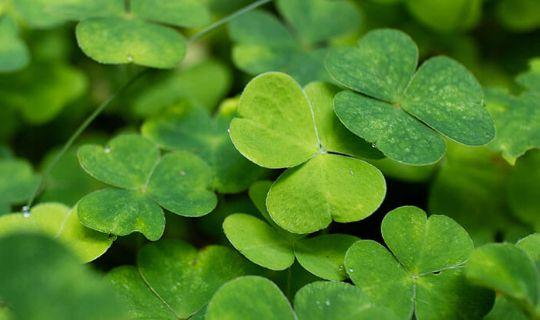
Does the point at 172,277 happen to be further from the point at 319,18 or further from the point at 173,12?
the point at 319,18

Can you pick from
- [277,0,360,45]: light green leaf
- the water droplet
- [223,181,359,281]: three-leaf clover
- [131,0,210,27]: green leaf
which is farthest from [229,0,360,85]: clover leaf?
the water droplet

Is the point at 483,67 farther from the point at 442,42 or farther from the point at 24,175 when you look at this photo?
the point at 24,175

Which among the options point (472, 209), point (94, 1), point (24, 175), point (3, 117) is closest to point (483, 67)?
point (472, 209)

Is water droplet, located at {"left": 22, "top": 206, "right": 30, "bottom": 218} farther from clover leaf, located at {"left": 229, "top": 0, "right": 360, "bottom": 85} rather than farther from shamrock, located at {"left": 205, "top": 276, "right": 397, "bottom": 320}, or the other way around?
clover leaf, located at {"left": 229, "top": 0, "right": 360, "bottom": 85}

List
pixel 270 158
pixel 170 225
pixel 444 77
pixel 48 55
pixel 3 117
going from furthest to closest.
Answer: pixel 48 55
pixel 3 117
pixel 170 225
pixel 444 77
pixel 270 158

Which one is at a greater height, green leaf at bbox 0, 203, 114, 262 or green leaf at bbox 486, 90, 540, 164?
green leaf at bbox 486, 90, 540, 164

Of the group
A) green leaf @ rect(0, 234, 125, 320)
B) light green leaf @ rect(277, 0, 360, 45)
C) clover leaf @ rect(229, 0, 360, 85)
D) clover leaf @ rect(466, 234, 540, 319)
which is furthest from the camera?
light green leaf @ rect(277, 0, 360, 45)

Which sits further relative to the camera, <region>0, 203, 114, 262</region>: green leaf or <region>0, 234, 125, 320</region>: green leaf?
<region>0, 203, 114, 262</region>: green leaf

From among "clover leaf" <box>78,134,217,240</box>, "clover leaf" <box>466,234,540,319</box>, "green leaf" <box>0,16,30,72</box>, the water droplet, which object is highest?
"clover leaf" <box>466,234,540,319</box>
